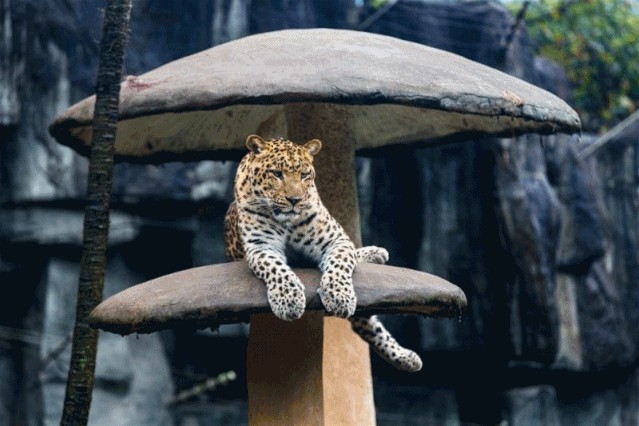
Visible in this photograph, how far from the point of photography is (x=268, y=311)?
6.61 metres

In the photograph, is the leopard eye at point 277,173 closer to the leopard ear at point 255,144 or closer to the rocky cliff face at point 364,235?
the leopard ear at point 255,144

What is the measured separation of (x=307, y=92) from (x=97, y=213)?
1733 mm

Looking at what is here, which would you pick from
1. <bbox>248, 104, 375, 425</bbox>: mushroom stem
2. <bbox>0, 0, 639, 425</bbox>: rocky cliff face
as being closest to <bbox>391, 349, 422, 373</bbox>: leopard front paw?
<bbox>248, 104, 375, 425</bbox>: mushroom stem

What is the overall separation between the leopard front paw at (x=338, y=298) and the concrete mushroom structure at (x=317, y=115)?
3.48 feet

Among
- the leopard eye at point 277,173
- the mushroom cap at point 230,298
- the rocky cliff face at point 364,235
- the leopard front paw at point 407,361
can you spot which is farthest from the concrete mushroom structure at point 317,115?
the rocky cliff face at point 364,235

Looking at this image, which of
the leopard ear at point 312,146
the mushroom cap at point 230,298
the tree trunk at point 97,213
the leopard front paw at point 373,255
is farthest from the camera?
the leopard front paw at point 373,255

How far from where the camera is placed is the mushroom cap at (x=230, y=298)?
6570mm

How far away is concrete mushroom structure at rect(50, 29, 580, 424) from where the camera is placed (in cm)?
716

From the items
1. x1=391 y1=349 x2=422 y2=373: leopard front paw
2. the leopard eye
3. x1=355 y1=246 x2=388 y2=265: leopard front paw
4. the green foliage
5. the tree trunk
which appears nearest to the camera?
the leopard eye

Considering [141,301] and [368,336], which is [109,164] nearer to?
[141,301]

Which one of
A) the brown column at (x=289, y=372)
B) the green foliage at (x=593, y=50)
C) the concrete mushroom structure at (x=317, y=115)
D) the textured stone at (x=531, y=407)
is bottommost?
the brown column at (x=289, y=372)

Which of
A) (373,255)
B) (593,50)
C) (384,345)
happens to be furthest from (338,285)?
A: (593,50)

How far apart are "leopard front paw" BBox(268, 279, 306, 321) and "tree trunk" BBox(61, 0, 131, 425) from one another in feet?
5.90

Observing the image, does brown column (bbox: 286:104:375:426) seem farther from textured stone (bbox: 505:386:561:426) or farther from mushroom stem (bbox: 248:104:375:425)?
textured stone (bbox: 505:386:561:426)
